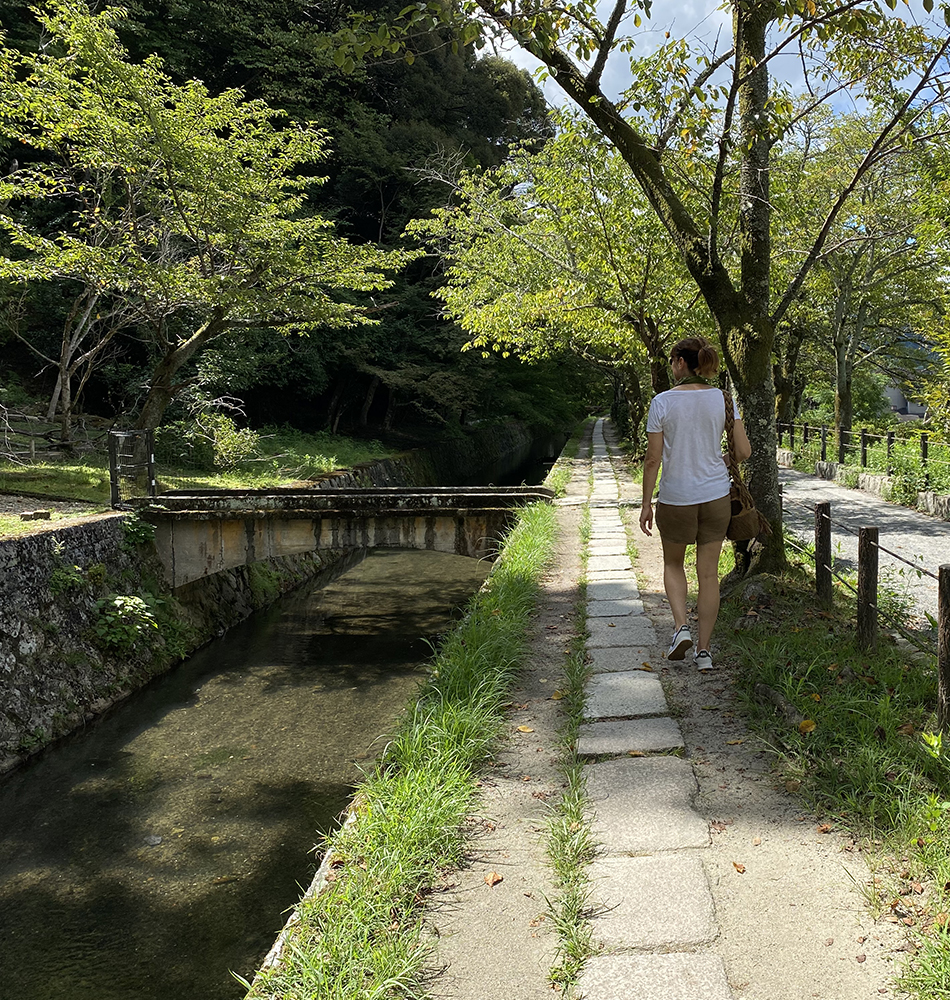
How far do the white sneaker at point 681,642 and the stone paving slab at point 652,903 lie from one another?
5.91ft

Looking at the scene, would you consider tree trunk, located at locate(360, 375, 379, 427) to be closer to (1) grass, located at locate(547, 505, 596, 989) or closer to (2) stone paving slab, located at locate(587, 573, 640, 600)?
(2) stone paving slab, located at locate(587, 573, 640, 600)

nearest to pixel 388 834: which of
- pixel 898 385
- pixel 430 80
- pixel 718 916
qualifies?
pixel 718 916

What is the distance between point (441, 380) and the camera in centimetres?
2314

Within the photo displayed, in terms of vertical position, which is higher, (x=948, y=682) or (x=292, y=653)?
(x=948, y=682)

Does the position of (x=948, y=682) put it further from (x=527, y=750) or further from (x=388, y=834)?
(x=388, y=834)

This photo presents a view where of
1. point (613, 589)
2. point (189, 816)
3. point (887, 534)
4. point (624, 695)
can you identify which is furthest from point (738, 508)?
point (887, 534)

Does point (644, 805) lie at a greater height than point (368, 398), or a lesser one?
lesser

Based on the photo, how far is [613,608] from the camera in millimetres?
6793

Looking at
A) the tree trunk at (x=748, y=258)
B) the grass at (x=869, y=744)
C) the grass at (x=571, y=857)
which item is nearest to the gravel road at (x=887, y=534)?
the tree trunk at (x=748, y=258)

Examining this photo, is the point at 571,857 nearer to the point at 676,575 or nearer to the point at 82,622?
the point at 676,575

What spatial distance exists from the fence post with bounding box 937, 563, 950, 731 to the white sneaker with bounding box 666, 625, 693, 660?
4.58 feet

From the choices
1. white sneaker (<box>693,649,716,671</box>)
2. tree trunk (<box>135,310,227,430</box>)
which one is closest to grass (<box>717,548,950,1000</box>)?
white sneaker (<box>693,649,716,671</box>)

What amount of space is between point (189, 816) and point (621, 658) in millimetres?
3821

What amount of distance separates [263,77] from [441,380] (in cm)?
1148
